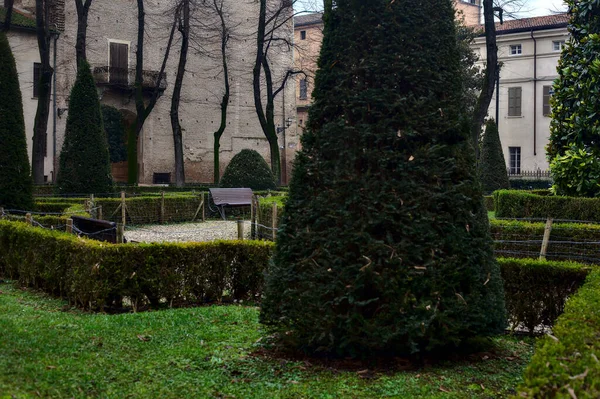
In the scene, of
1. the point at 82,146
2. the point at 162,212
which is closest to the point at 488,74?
the point at 162,212

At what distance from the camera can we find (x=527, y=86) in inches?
1822

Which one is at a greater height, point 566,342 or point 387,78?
point 387,78

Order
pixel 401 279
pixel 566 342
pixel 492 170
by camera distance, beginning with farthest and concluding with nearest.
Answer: pixel 492 170 < pixel 401 279 < pixel 566 342

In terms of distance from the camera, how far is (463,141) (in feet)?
19.0

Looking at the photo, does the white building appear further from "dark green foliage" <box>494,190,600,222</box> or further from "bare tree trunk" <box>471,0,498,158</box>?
"dark green foliage" <box>494,190,600,222</box>

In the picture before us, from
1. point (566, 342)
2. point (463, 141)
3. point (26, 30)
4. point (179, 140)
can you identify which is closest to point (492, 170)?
point (179, 140)

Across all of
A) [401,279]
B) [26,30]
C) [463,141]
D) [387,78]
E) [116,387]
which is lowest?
[116,387]

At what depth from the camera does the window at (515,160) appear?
153 feet

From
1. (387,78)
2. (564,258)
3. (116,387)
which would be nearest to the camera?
(116,387)

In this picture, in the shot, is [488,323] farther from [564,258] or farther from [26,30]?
[26,30]

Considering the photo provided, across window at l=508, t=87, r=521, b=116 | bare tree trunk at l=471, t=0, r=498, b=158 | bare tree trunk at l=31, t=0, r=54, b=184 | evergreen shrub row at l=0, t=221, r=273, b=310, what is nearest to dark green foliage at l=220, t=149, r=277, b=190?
bare tree trunk at l=31, t=0, r=54, b=184

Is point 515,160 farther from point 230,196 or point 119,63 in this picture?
point 230,196

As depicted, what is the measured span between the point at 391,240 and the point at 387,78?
1.30m

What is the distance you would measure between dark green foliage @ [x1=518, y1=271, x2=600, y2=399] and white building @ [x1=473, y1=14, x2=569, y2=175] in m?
43.0
